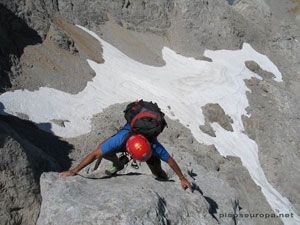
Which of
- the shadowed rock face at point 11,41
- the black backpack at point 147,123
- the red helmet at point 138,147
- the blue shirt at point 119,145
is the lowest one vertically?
the shadowed rock face at point 11,41

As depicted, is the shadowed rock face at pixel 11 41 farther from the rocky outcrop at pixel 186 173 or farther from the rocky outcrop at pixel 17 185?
the rocky outcrop at pixel 17 185

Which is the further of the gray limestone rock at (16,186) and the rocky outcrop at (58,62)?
the rocky outcrop at (58,62)

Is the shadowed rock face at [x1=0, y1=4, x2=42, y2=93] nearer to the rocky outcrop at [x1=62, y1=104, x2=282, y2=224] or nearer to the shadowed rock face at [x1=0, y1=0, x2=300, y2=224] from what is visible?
the shadowed rock face at [x1=0, y1=0, x2=300, y2=224]

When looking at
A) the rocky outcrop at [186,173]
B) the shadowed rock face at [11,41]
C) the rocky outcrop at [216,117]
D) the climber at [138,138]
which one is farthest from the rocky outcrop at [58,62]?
the climber at [138,138]

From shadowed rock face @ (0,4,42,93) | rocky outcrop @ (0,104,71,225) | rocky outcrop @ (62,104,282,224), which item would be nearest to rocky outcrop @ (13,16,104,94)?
shadowed rock face @ (0,4,42,93)

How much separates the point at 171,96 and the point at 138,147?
1832cm

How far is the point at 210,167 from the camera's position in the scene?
15938 mm

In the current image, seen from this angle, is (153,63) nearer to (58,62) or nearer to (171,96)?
(171,96)

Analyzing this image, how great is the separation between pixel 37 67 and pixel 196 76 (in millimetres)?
16954

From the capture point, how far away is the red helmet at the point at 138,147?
5.96 metres

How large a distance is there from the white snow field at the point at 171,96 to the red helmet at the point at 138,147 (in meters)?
8.79

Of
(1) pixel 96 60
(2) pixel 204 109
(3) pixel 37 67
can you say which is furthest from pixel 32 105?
(2) pixel 204 109

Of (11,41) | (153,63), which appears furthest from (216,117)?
(11,41)

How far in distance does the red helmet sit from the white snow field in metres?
8.79
